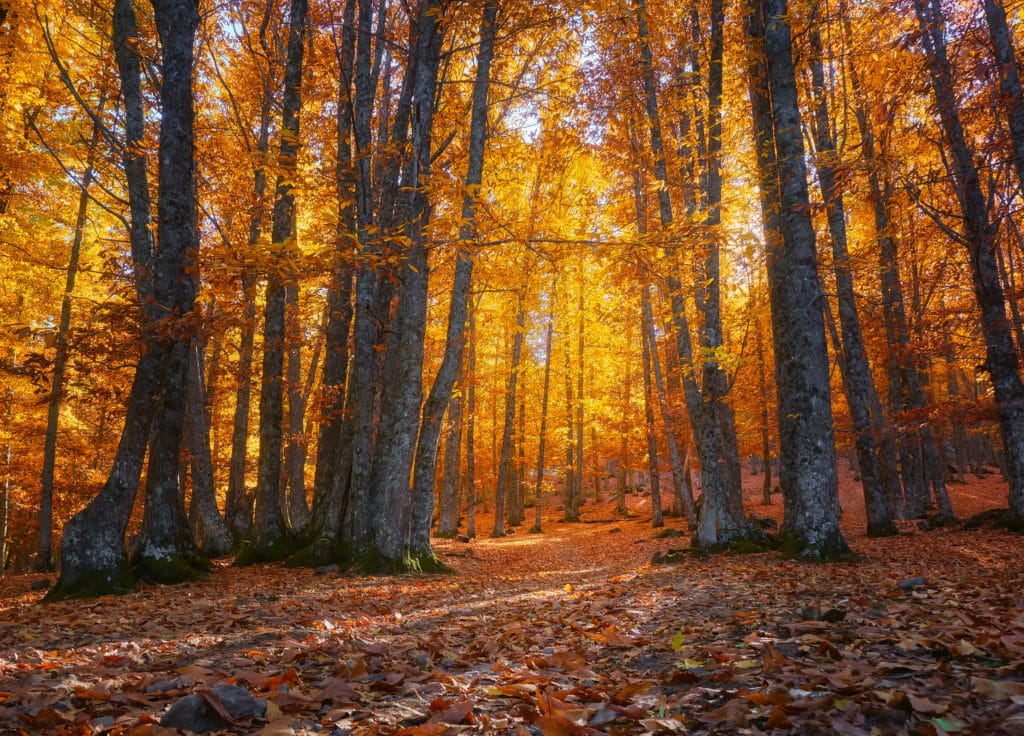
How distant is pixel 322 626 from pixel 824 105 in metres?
15.0

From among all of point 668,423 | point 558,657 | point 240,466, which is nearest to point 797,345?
point 558,657

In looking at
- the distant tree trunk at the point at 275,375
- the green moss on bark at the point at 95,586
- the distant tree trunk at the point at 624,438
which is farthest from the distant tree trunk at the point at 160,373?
the distant tree trunk at the point at 624,438

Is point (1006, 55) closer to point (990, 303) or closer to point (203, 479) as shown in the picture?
point (990, 303)

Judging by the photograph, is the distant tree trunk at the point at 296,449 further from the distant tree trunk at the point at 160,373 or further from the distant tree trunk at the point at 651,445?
the distant tree trunk at the point at 651,445

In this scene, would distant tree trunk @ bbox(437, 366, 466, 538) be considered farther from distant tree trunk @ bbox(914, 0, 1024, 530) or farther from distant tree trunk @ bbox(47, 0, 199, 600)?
distant tree trunk @ bbox(914, 0, 1024, 530)

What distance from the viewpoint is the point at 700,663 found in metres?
3.01

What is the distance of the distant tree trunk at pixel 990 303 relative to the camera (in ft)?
32.9

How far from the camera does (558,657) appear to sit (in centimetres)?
340

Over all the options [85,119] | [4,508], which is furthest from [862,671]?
[4,508]

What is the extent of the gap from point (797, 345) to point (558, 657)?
6228 millimetres

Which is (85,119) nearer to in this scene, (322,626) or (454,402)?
(454,402)

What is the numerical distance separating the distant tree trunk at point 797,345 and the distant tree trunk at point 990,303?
367 centimetres

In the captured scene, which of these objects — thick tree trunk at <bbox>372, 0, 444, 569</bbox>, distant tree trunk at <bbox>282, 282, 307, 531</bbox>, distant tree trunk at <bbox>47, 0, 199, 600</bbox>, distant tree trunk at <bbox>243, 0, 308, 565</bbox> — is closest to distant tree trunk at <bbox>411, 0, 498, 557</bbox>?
thick tree trunk at <bbox>372, 0, 444, 569</bbox>

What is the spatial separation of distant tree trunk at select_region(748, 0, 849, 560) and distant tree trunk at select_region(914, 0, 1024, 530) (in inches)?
144
